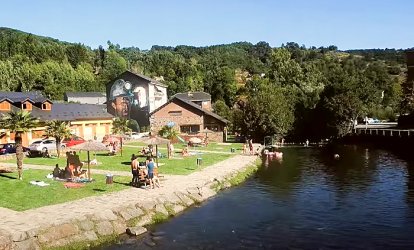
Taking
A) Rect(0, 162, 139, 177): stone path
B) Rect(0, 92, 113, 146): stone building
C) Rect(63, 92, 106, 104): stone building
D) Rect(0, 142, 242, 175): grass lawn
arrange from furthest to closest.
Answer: Rect(63, 92, 106, 104): stone building
Rect(0, 92, 113, 146): stone building
Rect(0, 142, 242, 175): grass lawn
Rect(0, 162, 139, 177): stone path

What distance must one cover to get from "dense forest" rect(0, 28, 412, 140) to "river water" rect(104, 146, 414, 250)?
31.9 metres

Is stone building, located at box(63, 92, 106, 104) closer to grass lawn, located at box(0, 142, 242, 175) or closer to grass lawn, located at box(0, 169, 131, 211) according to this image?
grass lawn, located at box(0, 142, 242, 175)

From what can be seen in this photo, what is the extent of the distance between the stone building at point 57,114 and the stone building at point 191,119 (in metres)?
8.46

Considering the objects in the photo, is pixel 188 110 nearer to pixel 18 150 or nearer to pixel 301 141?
pixel 301 141

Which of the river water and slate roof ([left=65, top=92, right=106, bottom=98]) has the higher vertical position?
slate roof ([left=65, top=92, right=106, bottom=98])

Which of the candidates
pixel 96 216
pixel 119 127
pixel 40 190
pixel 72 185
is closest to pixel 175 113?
pixel 119 127

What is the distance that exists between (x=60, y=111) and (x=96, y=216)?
131 feet

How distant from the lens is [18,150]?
2858 centimetres

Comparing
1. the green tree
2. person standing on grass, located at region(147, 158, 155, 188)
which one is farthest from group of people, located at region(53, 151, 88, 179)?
the green tree

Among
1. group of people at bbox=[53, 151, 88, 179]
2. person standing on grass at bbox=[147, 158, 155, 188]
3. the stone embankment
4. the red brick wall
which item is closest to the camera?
the stone embankment

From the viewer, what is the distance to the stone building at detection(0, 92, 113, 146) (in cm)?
5203

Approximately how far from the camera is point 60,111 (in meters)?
58.4

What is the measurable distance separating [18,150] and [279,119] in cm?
4601

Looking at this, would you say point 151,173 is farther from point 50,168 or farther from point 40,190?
point 50,168
